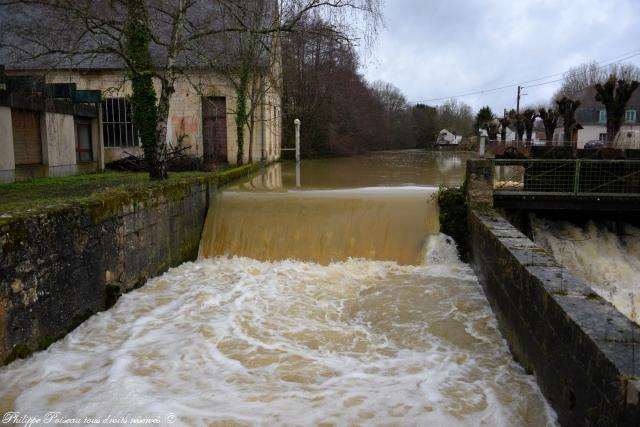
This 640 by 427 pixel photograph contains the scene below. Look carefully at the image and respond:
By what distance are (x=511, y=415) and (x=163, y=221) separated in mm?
6140

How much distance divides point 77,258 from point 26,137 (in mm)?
9696

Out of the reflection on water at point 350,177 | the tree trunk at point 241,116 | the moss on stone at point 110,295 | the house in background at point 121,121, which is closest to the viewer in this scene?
the moss on stone at point 110,295

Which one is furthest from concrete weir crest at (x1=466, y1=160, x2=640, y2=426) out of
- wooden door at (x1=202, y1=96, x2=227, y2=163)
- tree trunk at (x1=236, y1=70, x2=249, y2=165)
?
wooden door at (x1=202, y1=96, x2=227, y2=163)

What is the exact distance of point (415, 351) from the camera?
5.40 m

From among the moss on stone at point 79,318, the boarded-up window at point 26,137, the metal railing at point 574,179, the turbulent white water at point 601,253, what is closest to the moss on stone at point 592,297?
the moss on stone at point 79,318

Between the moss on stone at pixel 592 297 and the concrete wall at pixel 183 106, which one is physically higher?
the concrete wall at pixel 183 106

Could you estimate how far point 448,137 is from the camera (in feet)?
222

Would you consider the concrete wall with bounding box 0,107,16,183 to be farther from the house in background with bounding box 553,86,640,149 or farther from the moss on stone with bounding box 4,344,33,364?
the house in background with bounding box 553,86,640,149

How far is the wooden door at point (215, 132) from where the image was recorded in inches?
830

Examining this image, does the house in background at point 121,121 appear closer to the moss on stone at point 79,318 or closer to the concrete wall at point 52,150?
the concrete wall at point 52,150

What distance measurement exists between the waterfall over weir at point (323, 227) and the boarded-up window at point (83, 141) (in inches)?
345

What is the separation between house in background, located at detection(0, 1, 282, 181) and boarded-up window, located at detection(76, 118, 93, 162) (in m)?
0.03

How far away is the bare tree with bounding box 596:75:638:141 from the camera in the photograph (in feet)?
55.5

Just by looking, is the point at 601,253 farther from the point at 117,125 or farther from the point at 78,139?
the point at 117,125
